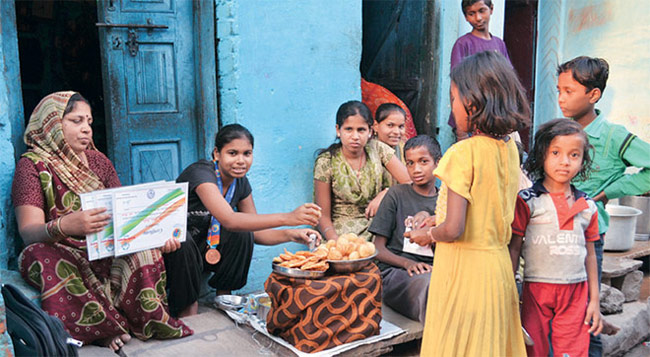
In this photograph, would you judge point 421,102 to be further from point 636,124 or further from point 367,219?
point 636,124

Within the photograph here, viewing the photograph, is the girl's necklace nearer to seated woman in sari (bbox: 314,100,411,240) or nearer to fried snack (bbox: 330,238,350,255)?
seated woman in sari (bbox: 314,100,411,240)

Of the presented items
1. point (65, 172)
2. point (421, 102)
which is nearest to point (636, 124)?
point (421, 102)

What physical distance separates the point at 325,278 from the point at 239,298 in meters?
0.82

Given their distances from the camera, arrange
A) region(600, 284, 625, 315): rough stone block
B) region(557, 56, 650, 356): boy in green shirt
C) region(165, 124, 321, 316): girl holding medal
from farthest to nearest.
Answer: region(600, 284, 625, 315): rough stone block → region(165, 124, 321, 316): girl holding medal → region(557, 56, 650, 356): boy in green shirt

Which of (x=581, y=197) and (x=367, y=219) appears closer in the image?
(x=581, y=197)

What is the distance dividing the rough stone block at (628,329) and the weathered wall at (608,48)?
3344mm

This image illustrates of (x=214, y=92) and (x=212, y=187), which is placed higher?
(x=214, y=92)

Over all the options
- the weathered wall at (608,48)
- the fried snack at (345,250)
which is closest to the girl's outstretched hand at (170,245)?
the fried snack at (345,250)

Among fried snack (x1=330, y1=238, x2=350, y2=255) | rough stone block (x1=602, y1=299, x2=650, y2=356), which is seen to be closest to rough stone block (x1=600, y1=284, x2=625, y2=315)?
rough stone block (x1=602, y1=299, x2=650, y2=356)

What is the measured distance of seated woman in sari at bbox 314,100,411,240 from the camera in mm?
4176

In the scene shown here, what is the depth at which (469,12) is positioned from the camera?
502 cm

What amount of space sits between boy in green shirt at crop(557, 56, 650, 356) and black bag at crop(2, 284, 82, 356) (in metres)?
2.81

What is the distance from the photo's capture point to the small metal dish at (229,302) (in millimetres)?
3616

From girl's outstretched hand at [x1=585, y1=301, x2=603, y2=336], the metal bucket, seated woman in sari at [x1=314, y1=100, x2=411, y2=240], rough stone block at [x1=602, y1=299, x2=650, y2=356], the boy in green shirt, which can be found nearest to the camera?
girl's outstretched hand at [x1=585, y1=301, x2=603, y2=336]
